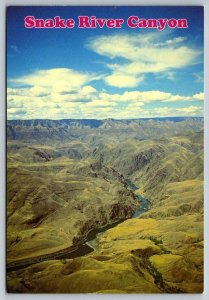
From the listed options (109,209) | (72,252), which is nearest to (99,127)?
(109,209)

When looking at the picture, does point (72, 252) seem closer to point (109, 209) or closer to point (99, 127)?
point (109, 209)

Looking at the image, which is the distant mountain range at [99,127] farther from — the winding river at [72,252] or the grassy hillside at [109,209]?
the winding river at [72,252]

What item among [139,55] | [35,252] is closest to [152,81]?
[139,55]

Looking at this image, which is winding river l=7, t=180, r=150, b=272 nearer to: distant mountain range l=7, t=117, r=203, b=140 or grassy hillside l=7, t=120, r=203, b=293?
grassy hillside l=7, t=120, r=203, b=293

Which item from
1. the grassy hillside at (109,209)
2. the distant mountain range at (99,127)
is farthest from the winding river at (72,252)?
the distant mountain range at (99,127)

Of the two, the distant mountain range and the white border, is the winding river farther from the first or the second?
the distant mountain range

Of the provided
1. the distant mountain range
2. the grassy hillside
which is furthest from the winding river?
the distant mountain range

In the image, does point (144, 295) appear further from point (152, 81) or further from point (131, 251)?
point (152, 81)

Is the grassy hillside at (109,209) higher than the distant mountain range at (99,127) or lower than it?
lower

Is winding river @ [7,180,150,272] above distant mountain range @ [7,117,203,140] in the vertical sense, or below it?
below

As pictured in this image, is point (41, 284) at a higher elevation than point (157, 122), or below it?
below

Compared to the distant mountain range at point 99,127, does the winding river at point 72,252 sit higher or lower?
lower
